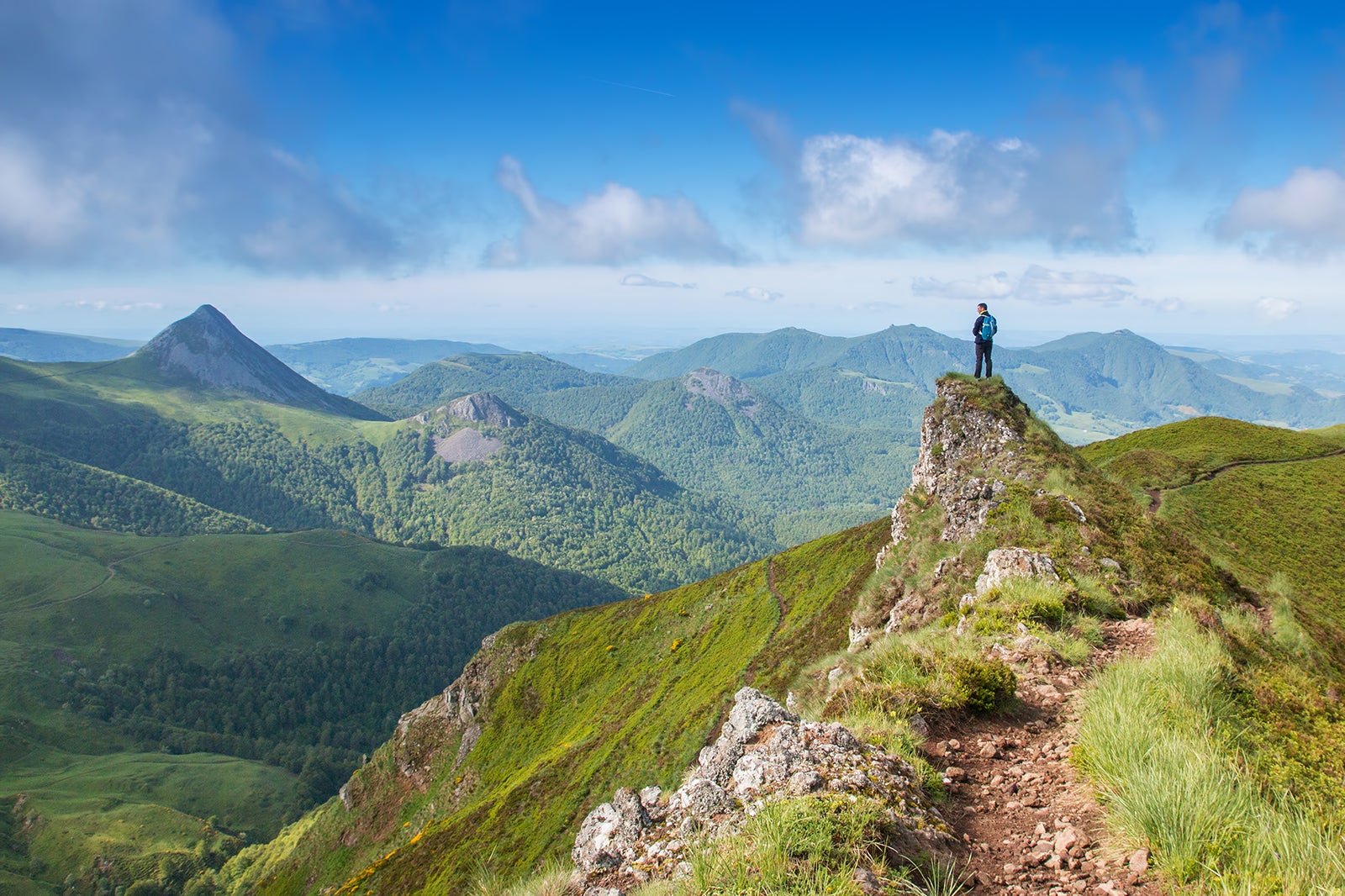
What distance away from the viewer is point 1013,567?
19.1m

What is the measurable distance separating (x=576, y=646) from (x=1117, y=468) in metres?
76.9

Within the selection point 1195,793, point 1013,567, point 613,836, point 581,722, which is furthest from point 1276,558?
point 581,722

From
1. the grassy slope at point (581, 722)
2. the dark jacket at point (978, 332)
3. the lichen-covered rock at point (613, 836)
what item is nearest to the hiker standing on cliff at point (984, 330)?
the dark jacket at point (978, 332)

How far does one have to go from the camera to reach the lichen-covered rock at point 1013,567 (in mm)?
18281

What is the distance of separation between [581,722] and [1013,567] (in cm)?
7184

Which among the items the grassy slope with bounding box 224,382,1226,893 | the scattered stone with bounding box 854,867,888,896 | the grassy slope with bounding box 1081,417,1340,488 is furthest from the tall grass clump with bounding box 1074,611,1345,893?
the grassy slope with bounding box 1081,417,1340,488

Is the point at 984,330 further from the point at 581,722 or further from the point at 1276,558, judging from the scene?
the point at 581,722

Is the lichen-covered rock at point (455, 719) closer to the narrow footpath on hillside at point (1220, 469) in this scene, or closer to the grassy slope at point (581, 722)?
the grassy slope at point (581, 722)

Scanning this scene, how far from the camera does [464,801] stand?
79500 millimetres

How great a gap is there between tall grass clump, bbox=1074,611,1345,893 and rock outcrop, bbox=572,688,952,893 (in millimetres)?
2133

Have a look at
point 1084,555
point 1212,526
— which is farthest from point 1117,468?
point 1084,555

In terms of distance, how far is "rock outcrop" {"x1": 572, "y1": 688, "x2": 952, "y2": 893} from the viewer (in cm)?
746

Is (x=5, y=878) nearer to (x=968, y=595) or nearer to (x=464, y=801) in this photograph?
(x=464, y=801)

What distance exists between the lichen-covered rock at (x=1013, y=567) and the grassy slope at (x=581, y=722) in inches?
1068
